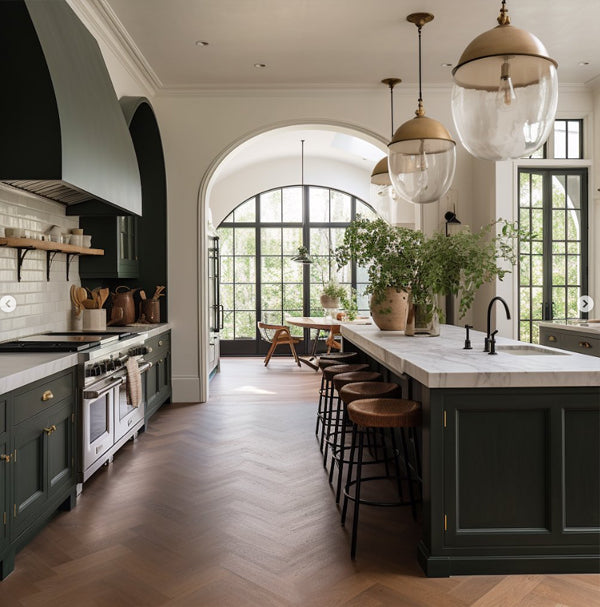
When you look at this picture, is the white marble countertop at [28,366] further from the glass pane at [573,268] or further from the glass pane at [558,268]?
the glass pane at [573,268]

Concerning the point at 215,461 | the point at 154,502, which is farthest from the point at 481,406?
the point at 215,461

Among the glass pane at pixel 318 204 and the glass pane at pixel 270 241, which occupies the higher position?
the glass pane at pixel 318 204

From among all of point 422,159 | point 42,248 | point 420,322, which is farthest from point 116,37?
point 420,322

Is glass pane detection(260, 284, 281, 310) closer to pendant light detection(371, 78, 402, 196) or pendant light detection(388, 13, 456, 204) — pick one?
pendant light detection(371, 78, 402, 196)

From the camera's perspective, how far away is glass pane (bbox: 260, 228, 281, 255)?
1115 centimetres

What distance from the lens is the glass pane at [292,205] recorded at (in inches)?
440

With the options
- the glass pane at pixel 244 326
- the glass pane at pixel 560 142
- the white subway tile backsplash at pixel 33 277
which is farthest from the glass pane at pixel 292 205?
the white subway tile backsplash at pixel 33 277

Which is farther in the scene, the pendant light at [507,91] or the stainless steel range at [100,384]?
the stainless steel range at [100,384]

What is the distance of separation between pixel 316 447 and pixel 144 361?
67.2 inches

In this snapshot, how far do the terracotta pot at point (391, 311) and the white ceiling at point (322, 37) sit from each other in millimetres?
2226

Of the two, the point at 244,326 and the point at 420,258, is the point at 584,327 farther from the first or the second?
the point at 244,326

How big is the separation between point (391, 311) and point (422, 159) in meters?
1.23

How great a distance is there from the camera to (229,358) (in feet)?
35.2

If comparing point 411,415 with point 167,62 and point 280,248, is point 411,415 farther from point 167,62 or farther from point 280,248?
point 280,248
